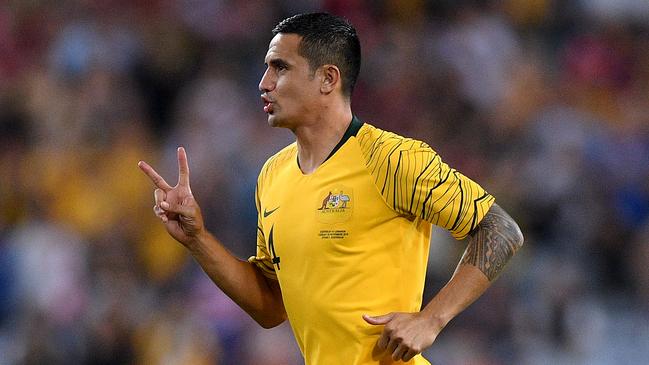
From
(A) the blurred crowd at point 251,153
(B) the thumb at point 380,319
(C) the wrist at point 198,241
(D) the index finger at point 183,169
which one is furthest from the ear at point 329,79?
(A) the blurred crowd at point 251,153

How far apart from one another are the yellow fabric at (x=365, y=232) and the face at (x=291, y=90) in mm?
212

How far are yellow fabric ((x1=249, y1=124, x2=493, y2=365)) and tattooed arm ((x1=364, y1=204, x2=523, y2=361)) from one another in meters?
0.07

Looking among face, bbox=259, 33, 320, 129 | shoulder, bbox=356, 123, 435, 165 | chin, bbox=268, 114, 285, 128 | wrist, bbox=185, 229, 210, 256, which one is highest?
face, bbox=259, 33, 320, 129

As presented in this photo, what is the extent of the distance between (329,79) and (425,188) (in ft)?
2.10

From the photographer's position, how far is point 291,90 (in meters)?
4.35

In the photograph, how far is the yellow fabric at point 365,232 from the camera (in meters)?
4.05

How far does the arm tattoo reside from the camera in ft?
13.3

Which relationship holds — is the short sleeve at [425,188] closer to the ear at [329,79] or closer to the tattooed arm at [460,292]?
the tattooed arm at [460,292]

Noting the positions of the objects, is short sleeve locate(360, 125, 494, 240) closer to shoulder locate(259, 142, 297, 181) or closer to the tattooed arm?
the tattooed arm

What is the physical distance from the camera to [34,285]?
8375 millimetres

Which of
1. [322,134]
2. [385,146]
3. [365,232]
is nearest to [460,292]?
[365,232]

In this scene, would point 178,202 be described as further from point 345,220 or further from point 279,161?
point 345,220

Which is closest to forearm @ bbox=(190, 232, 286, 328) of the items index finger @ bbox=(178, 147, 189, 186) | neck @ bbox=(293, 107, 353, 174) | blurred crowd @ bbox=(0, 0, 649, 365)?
index finger @ bbox=(178, 147, 189, 186)

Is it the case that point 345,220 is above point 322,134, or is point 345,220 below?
below
